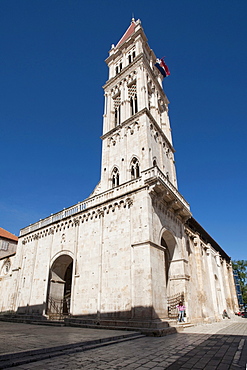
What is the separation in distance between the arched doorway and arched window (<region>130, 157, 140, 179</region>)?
9164 mm

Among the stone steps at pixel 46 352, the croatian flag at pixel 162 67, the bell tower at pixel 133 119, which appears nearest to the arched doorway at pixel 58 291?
the bell tower at pixel 133 119

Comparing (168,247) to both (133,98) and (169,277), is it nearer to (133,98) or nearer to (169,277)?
(169,277)

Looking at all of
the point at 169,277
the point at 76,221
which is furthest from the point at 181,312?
the point at 76,221

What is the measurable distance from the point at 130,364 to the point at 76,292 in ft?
40.1

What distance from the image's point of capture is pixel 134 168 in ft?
67.7

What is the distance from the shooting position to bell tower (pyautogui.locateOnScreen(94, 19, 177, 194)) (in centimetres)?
2103

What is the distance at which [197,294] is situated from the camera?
65.9ft

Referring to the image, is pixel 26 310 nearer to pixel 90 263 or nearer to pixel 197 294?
pixel 90 263

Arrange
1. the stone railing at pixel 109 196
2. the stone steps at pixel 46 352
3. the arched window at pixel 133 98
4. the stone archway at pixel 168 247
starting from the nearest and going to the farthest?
the stone steps at pixel 46 352
the stone railing at pixel 109 196
the stone archway at pixel 168 247
the arched window at pixel 133 98

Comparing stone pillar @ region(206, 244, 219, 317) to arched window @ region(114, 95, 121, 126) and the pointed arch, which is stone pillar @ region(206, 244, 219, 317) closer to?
the pointed arch

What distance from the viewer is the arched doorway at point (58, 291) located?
1912cm

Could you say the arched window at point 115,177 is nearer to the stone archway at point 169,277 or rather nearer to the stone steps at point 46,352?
the stone archway at point 169,277

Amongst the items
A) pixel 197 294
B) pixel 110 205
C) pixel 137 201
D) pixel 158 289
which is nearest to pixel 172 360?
pixel 158 289

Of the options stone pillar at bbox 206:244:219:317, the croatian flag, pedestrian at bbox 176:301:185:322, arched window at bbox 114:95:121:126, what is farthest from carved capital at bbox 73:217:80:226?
the croatian flag
